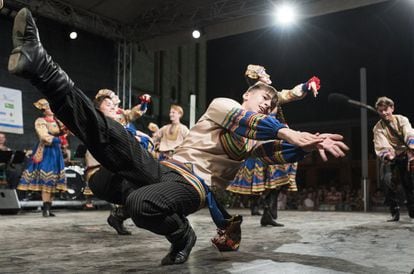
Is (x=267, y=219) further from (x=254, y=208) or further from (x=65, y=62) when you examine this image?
(x=65, y=62)

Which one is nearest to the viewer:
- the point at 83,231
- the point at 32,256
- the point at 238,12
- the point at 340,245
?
the point at 32,256

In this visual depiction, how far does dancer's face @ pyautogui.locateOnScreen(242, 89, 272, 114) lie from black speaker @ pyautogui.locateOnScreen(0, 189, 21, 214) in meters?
4.50

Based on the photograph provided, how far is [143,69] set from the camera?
10.8 metres

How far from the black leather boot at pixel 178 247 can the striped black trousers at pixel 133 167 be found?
0.02 m

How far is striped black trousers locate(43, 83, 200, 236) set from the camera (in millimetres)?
1559

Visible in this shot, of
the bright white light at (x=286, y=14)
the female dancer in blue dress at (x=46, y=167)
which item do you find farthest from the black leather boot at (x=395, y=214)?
the bright white light at (x=286, y=14)

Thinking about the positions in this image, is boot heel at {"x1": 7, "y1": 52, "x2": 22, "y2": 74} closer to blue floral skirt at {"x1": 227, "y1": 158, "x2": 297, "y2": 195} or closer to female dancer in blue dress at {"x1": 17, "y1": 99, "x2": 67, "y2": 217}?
blue floral skirt at {"x1": 227, "y1": 158, "x2": 297, "y2": 195}

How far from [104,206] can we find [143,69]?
12.5 ft

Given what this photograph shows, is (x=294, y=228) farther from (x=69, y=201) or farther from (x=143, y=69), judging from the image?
(x=143, y=69)

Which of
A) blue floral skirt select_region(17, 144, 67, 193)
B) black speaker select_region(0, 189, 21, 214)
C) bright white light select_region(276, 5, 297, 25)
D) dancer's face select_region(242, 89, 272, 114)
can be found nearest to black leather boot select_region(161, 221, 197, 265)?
dancer's face select_region(242, 89, 272, 114)

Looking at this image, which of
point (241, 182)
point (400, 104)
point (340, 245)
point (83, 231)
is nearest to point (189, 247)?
point (340, 245)

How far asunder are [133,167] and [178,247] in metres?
0.37

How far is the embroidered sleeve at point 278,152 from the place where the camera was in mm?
1890

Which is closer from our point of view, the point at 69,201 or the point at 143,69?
the point at 69,201
